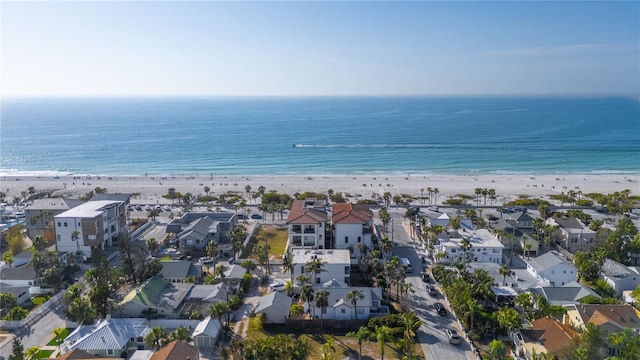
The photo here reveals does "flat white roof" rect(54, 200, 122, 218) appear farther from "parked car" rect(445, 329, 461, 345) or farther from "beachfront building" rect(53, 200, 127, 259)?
"parked car" rect(445, 329, 461, 345)

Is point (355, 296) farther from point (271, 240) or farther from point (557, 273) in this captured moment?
point (271, 240)

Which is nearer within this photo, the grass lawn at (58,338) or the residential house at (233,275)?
the grass lawn at (58,338)

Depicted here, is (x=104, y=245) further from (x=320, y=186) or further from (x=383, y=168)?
(x=383, y=168)

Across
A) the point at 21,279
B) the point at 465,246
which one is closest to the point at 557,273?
the point at 465,246

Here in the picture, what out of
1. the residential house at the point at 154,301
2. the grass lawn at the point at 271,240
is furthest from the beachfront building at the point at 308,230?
the residential house at the point at 154,301

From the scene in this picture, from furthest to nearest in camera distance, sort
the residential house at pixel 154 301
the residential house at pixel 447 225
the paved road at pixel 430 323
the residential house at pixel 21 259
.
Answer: the residential house at pixel 447 225 → the residential house at pixel 21 259 → the residential house at pixel 154 301 → the paved road at pixel 430 323

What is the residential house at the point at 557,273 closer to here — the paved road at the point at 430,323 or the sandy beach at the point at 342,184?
the paved road at the point at 430,323
